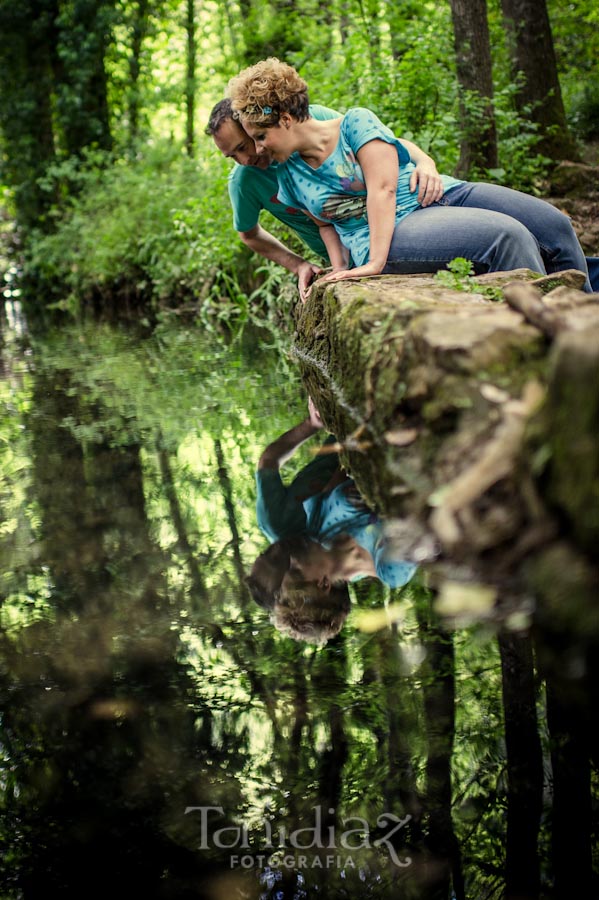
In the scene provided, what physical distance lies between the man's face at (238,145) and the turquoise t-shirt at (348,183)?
13 centimetres

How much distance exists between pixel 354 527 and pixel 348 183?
2.26 meters

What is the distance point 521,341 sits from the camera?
187 cm

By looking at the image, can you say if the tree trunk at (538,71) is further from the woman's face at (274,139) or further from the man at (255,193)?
the woman's face at (274,139)

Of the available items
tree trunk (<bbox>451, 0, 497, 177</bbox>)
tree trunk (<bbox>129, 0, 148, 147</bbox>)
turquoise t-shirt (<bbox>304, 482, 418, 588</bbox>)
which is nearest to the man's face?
turquoise t-shirt (<bbox>304, 482, 418, 588</bbox>)

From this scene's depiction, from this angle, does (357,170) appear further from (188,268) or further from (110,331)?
(188,268)

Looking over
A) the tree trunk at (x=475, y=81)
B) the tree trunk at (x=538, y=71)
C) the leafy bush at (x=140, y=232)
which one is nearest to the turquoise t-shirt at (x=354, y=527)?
the tree trunk at (x=475, y=81)

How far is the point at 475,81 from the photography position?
8180 mm

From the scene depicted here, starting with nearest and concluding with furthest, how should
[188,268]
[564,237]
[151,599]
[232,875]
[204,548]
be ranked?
[232,875], [151,599], [204,548], [564,237], [188,268]

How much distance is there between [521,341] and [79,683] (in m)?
1.28

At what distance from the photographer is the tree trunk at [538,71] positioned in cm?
952

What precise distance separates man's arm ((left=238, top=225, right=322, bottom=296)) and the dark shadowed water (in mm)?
2845

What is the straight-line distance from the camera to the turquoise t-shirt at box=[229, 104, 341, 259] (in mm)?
4938

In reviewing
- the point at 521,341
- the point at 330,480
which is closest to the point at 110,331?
the point at 330,480

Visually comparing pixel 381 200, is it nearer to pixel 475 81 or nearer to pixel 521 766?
pixel 521 766
